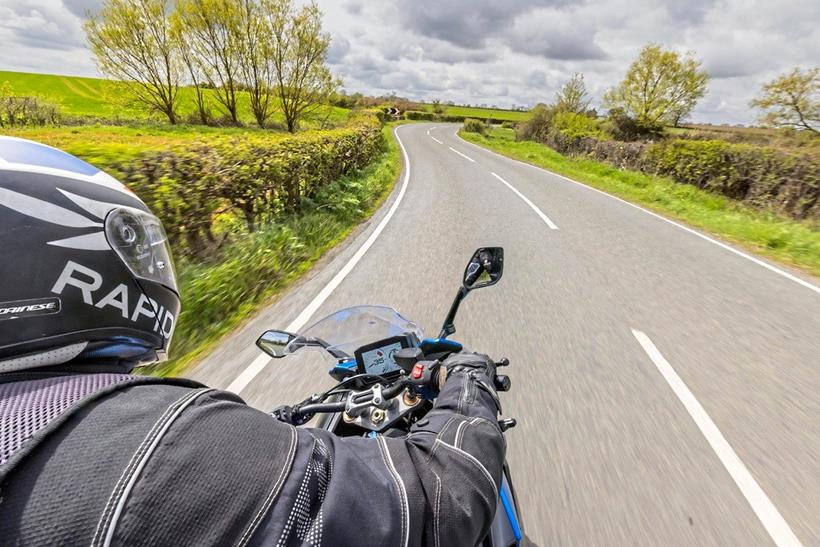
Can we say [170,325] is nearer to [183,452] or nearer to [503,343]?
[183,452]

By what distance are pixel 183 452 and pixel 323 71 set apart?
114ft

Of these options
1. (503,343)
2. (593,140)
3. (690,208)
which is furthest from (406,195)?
Result: (593,140)

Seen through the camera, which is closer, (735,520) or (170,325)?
(170,325)

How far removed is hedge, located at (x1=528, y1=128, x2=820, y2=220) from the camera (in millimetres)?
10117

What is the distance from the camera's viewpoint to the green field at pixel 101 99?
35844mm

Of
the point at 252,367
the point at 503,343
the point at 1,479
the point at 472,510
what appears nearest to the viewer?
the point at 1,479

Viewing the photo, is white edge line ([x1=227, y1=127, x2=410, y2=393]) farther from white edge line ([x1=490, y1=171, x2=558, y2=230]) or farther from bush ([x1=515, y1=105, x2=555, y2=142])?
bush ([x1=515, y1=105, x2=555, y2=142])

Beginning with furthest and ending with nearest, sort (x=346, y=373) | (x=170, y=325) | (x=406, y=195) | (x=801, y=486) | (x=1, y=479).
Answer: (x=406, y=195), (x=801, y=486), (x=346, y=373), (x=170, y=325), (x=1, y=479)

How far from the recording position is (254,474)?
0.74 meters

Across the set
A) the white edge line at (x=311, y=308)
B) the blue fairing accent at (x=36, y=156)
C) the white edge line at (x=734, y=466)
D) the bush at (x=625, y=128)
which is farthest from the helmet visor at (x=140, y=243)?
the bush at (x=625, y=128)

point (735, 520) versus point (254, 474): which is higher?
point (254, 474)

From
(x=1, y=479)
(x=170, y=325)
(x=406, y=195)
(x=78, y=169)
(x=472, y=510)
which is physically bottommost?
(x=406, y=195)

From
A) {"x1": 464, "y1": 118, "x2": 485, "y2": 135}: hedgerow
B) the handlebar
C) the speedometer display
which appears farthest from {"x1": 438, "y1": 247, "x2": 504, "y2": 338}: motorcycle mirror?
{"x1": 464, "y1": 118, "x2": 485, "y2": 135}: hedgerow

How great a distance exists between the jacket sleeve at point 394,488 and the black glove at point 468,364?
35 cm
